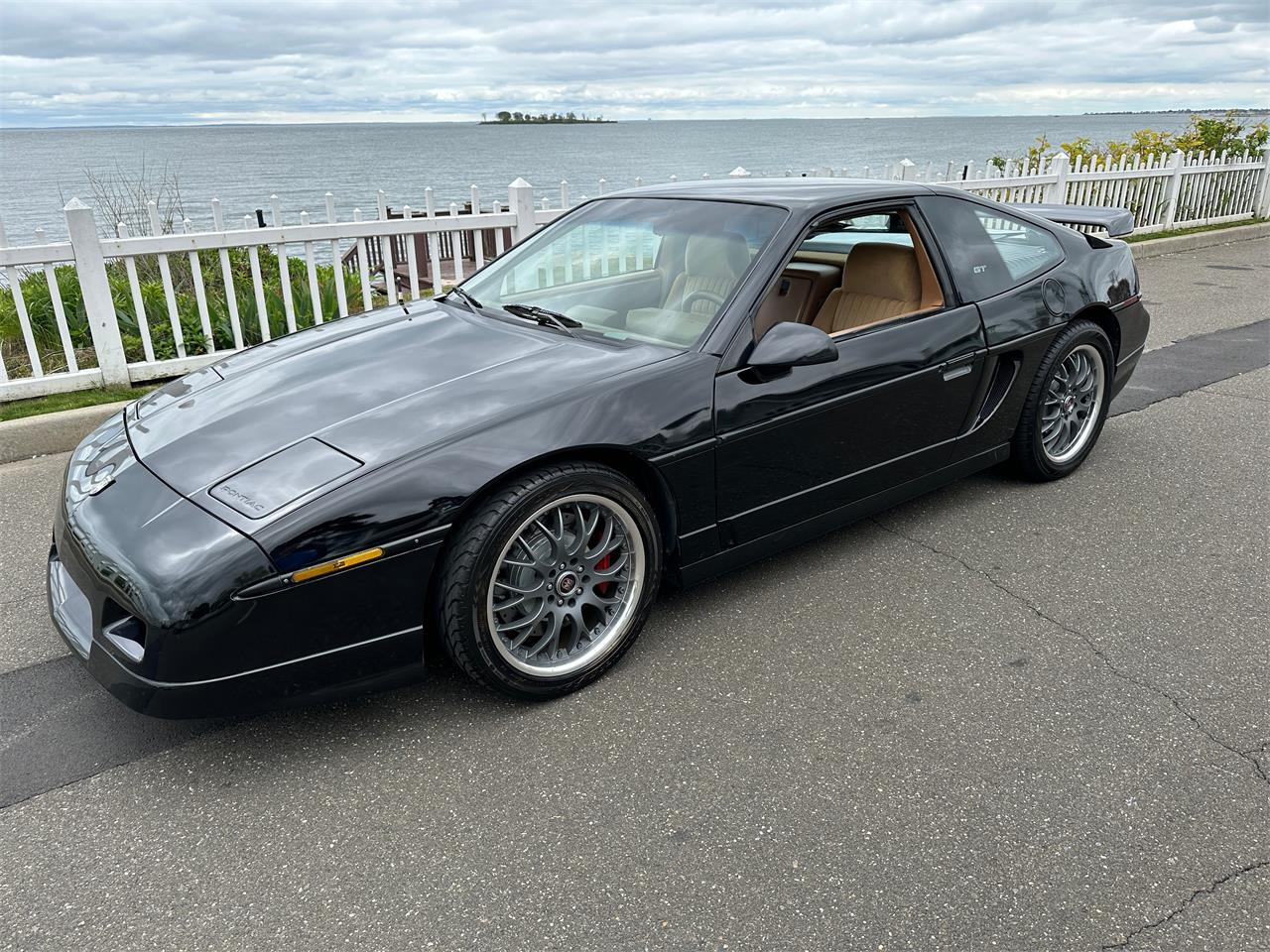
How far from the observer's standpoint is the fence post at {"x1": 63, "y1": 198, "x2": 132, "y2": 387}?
540 centimetres

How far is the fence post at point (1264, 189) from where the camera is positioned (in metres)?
13.6

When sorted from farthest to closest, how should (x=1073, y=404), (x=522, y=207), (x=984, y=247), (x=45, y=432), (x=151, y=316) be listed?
(x=522, y=207) < (x=151, y=316) < (x=45, y=432) < (x=1073, y=404) < (x=984, y=247)

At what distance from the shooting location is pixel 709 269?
3252mm

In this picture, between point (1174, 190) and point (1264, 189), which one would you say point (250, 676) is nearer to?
point (1174, 190)

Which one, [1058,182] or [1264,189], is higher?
[1058,182]

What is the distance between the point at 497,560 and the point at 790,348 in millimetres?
1188

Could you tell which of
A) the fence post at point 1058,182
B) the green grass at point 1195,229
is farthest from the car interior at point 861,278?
the green grass at point 1195,229

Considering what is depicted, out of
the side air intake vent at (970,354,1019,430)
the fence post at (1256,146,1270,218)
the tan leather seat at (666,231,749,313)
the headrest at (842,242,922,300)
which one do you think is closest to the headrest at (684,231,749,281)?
the tan leather seat at (666,231,749,313)

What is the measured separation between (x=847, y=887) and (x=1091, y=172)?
11.5m

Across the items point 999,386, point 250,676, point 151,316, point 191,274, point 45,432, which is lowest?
point 45,432

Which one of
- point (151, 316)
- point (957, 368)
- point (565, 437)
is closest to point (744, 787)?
point (565, 437)

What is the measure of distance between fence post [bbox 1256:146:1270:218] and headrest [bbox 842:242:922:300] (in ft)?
44.3

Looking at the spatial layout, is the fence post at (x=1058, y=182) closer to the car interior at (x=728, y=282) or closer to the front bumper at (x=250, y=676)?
the car interior at (x=728, y=282)

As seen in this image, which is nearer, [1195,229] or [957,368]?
[957,368]
